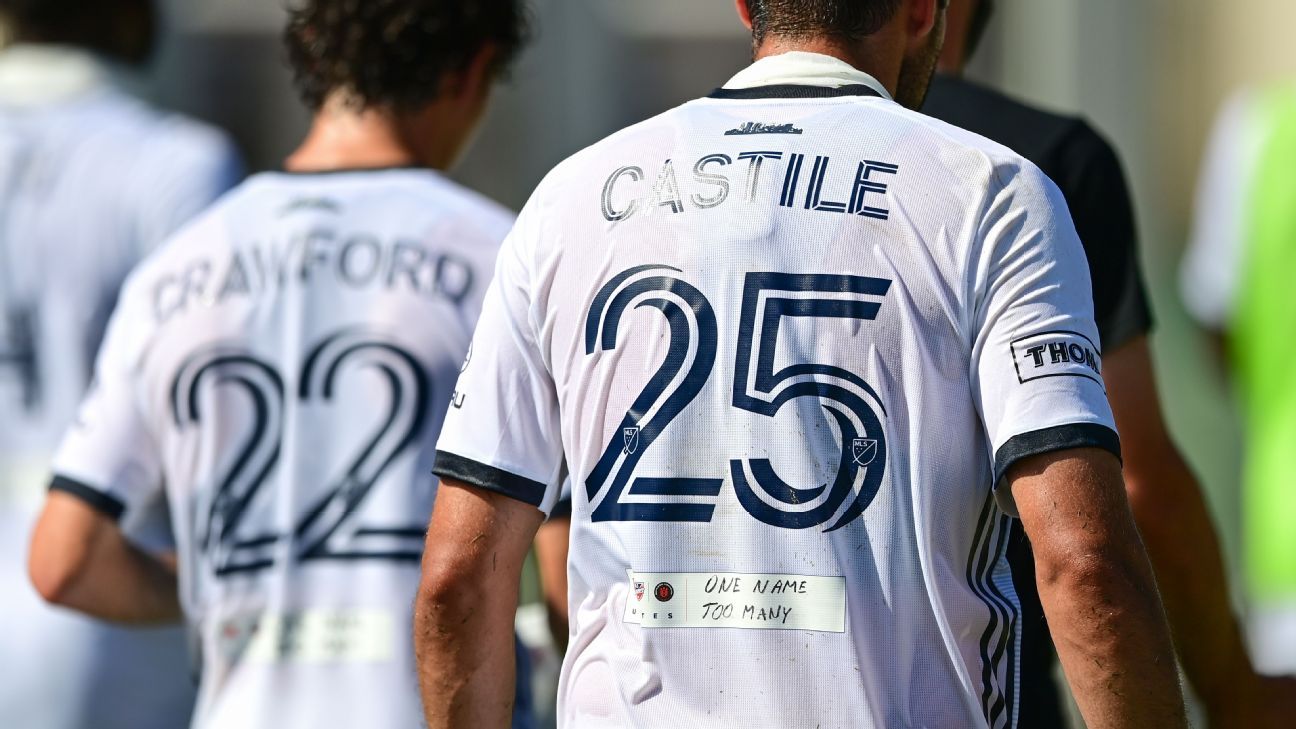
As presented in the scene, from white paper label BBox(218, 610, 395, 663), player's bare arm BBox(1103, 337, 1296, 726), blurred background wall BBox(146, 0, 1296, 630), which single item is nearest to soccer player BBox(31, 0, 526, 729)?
white paper label BBox(218, 610, 395, 663)

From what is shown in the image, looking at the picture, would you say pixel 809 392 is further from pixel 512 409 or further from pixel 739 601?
pixel 512 409

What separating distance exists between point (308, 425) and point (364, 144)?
0.51 m

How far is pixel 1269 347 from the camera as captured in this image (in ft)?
10.7

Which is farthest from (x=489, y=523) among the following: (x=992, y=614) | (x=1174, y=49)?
(x=1174, y=49)

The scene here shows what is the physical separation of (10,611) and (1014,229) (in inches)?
96.6

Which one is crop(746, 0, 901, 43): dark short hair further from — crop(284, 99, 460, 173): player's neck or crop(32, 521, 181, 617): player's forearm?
crop(32, 521, 181, 617): player's forearm

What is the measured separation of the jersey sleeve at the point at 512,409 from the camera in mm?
2094

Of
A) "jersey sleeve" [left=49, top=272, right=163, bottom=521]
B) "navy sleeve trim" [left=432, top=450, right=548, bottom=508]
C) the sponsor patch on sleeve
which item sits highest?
the sponsor patch on sleeve

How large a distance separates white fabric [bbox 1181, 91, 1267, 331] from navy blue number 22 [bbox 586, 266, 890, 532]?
1.75m

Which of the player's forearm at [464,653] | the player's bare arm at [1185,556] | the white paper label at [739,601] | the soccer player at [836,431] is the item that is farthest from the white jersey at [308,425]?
the player's bare arm at [1185,556]

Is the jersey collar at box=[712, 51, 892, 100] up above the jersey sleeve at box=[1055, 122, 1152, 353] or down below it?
above

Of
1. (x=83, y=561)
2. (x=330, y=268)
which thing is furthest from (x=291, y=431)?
(x=83, y=561)

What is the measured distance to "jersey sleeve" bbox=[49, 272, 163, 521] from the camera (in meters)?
2.88

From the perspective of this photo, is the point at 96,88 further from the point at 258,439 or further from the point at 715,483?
the point at 715,483
